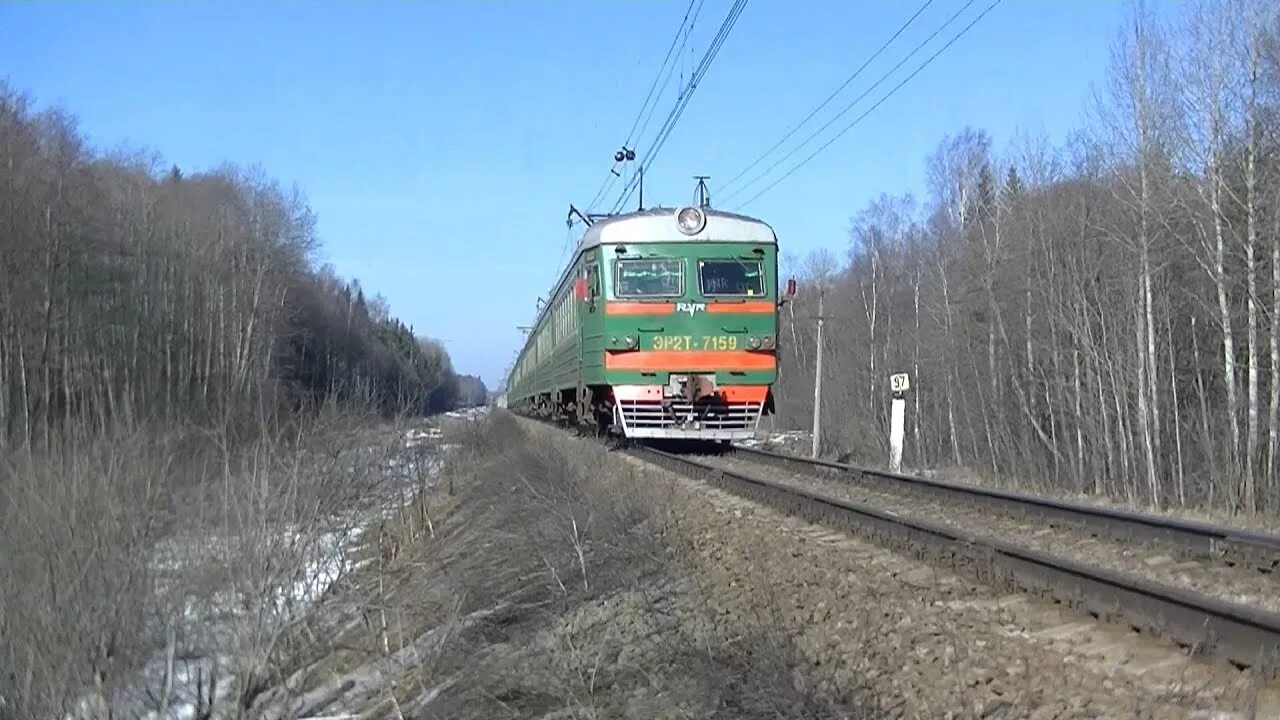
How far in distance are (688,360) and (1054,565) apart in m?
10.3

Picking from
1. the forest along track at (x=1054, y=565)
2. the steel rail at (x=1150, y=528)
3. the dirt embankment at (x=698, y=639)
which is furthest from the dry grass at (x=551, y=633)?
the steel rail at (x=1150, y=528)

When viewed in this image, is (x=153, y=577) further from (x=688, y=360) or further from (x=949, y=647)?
(x=688, y=360)

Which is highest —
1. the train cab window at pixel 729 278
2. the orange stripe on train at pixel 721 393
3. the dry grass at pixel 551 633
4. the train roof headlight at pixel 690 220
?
the train roof headlight at pixel 690 220

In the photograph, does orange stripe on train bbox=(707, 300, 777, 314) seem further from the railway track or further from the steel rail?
the steel rail

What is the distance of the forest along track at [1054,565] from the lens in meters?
5.57

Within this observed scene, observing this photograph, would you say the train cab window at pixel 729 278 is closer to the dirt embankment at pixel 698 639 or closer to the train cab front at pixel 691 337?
the train cab front at pixel 691 337

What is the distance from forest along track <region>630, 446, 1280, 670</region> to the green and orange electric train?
271 centimetres

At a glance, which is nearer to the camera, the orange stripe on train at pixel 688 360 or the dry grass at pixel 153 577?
the dry grass at pixel 153 577

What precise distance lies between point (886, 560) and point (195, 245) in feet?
141

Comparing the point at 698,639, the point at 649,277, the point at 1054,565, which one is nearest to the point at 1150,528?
the point at 1054,565

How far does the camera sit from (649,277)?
1762 centimetres

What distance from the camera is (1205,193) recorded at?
2355 centimetres

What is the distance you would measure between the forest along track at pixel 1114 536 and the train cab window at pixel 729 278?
3.84 metres

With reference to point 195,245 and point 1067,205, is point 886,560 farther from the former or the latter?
point 195,245
